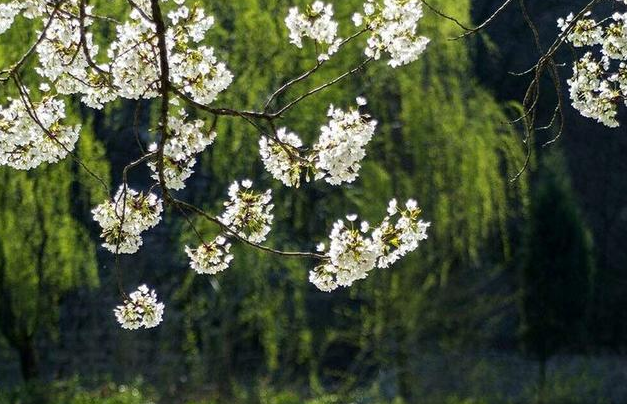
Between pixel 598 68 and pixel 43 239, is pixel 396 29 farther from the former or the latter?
pixel 43 239

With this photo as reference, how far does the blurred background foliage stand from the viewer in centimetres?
831

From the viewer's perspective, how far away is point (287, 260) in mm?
8859

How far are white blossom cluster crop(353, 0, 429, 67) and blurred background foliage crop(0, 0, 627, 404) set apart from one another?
3.62m

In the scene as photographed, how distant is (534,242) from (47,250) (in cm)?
447

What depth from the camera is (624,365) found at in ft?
47.9

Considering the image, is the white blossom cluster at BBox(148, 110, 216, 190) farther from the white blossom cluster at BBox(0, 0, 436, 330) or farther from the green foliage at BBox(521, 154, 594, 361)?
the green foliage at BBox(521, 154, 594, 361)

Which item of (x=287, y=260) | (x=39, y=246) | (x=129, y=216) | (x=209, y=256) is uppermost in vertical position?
(x=39, y=246)

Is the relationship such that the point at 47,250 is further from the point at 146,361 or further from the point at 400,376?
the point at 400,376

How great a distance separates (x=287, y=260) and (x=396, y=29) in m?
5.14

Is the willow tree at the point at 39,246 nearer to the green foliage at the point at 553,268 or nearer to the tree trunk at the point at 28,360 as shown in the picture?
the tree trunk at the point at 28,360

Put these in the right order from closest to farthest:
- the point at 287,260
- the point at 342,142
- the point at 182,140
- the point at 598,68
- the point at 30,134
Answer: the point at 342,142
the point at 182,140
the point at 30,134
the point at 598,68
the point at 287,260

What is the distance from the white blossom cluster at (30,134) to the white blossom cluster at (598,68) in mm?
1758

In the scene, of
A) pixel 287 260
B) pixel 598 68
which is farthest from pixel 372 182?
pixel 598 68

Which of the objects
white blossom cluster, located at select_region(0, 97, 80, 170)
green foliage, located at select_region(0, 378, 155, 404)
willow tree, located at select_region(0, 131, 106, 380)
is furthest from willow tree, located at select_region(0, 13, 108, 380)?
white blossom cluster, located at select_region(0, 97, 80, 170)
